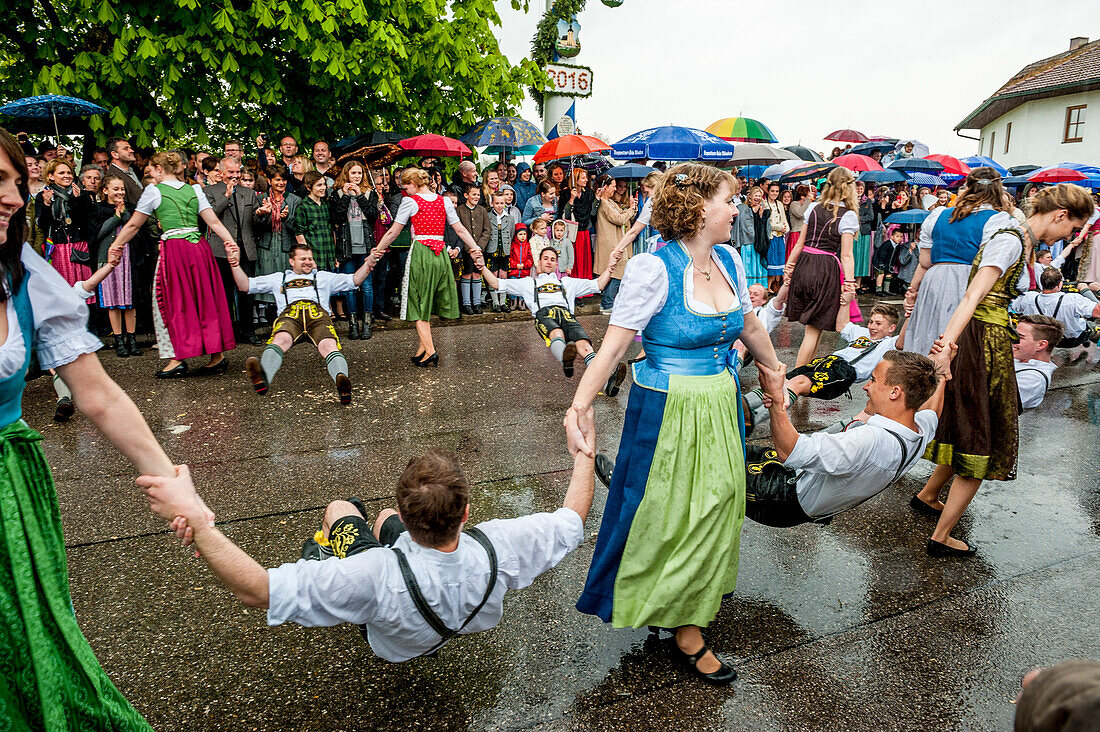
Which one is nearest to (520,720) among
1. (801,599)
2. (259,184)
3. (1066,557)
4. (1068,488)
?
(801,599)

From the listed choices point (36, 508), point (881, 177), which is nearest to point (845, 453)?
point (36, 508)

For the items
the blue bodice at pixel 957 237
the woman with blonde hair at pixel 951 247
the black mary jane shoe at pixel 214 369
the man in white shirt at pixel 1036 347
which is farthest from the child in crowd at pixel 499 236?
the blue bodice at pixel 957 237

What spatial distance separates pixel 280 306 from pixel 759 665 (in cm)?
493

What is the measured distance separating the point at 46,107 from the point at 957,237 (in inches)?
365

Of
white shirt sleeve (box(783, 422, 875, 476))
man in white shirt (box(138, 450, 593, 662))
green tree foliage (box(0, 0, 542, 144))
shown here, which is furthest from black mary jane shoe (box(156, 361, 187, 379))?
white shirt sleeve (box(783, 422, 875, 476))

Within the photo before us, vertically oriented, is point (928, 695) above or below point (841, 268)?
below

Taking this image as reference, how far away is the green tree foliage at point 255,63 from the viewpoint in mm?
9508

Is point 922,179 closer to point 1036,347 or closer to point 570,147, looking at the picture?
point 570,147

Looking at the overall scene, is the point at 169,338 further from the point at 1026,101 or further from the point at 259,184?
the point at 1026,101

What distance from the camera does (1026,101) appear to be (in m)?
31.7

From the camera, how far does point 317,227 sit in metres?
8.68

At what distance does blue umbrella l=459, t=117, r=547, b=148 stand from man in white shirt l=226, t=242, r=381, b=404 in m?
5.44

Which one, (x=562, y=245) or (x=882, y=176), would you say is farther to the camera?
(x=882, y=176)

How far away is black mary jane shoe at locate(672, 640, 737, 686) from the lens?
2.77m
